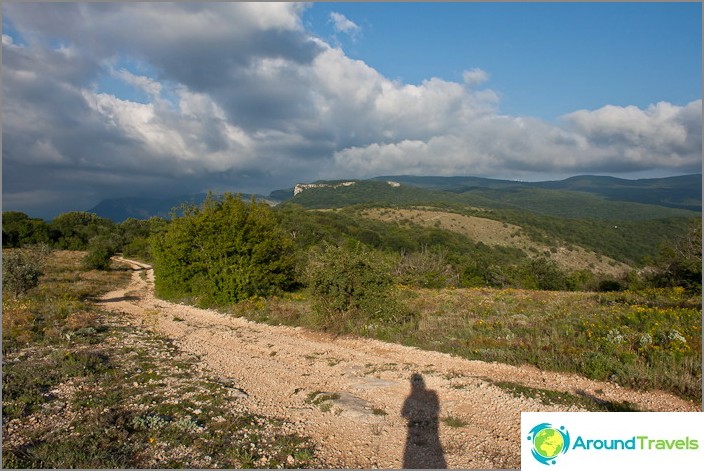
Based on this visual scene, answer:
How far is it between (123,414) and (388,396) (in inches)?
181

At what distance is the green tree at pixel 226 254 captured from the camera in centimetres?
2052

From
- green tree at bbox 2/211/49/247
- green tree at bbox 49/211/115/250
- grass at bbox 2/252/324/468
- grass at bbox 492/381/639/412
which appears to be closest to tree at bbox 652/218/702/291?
grass at bbox 492/381/639/412

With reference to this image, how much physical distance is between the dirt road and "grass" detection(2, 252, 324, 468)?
554 millimetres

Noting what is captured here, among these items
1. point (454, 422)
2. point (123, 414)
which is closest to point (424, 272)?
point (454, 422)

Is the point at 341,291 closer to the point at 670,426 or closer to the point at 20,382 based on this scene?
the point at 20,382

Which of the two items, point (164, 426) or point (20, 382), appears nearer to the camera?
point (164, 426)

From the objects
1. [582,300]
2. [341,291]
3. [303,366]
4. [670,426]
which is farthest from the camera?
[582,300]

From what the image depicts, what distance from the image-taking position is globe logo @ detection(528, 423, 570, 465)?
4027 mm

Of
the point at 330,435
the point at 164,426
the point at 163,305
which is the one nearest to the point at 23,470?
the point at 164,426

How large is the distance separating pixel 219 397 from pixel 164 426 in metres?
1.44

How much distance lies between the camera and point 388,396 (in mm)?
7918

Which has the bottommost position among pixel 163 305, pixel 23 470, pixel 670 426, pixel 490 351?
pixel 163 305

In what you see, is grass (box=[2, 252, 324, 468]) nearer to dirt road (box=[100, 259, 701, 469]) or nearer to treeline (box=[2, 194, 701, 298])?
dirt road (box=[100, 259, 701, 469])

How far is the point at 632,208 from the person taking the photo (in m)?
177
